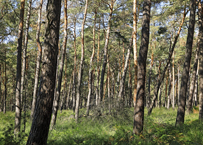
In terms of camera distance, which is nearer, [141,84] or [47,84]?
[47,84]

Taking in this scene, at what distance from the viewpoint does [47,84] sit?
4359 mm

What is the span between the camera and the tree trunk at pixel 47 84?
4203 millimetres

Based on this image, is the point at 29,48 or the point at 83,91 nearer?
the point at 29,48

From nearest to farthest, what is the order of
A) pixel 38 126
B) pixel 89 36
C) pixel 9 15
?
pixel 38 126
pixel 9 15
pixel 89 36

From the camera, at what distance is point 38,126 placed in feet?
13.8

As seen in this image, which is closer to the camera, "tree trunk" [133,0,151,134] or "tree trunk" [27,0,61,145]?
"tree trunk" [27,0,61,145]

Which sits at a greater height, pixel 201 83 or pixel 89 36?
pixel 89 36

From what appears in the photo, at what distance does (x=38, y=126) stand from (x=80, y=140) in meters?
2.78

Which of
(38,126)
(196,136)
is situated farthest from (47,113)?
(196,136)

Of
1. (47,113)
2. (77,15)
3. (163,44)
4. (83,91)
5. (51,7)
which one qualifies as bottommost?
(83,91)

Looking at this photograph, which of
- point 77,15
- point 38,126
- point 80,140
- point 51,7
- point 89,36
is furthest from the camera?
point 89,36

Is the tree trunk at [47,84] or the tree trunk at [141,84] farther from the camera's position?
the tree trunk at [141,84]

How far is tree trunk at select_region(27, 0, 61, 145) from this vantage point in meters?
4.20

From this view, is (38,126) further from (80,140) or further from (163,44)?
(163,44)
